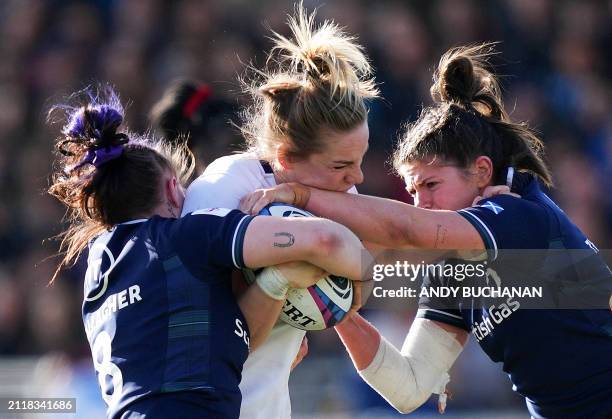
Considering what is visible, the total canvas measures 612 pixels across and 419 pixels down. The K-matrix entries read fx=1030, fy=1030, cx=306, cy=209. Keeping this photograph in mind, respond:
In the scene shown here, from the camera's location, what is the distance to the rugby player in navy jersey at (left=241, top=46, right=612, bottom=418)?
133 inches

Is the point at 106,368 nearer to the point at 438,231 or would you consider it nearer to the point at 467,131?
the point at 438,231

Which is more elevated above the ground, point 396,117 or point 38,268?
point 396,117

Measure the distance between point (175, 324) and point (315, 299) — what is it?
457mm

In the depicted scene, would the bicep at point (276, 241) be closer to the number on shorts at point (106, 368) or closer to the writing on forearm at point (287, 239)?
the writing on forearm at point (287, 239)

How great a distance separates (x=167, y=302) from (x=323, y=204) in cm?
63

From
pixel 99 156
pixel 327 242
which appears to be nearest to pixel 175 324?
pixel 327 242

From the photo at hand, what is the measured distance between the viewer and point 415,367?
3.94 m

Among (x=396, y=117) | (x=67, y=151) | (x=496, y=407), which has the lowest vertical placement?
(x=496, y=407)

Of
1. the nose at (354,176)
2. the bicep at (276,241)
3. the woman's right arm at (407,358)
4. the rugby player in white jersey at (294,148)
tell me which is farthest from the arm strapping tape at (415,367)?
the bicep at (276,241)

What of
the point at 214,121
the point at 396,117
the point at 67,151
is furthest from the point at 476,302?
the point at 396,117

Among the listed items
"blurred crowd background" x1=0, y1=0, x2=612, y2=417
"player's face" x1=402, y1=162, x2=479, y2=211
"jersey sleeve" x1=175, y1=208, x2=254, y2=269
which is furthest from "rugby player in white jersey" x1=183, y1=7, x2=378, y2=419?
"blurred crowd background" x1=0, y1=0, x2=612, y2=417

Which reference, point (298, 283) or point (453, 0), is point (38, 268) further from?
point (298, 283)

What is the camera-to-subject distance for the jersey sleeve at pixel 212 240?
9.54 ft

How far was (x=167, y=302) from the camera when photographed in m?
2.93
